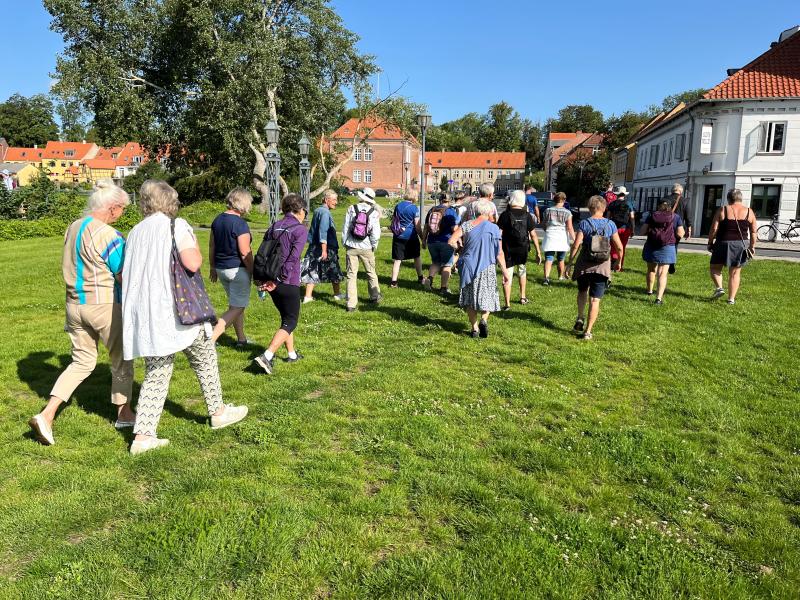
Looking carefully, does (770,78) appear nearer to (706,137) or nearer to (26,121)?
(706,137)

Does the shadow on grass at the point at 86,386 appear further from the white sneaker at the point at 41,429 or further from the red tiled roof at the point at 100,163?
the red tiled roof at the point at 100,163

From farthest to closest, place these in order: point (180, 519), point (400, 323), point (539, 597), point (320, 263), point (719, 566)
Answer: point (320, 263)
point (400, 323)
point (180, 519)
point (719, 566)
point (539, 597)

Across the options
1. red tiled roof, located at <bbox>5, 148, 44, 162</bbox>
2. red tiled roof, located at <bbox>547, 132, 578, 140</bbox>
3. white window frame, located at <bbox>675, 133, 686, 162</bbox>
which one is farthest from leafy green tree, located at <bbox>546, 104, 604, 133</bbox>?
red tiled roof, located at <bbox>5, 148, 44, 162</bbox>

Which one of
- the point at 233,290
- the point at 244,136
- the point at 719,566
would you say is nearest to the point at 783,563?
the point at 719,566

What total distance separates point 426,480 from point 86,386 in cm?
370

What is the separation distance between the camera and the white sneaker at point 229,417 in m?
4.39

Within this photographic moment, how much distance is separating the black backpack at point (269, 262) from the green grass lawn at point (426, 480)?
3.47 ft

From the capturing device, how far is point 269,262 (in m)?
5.50

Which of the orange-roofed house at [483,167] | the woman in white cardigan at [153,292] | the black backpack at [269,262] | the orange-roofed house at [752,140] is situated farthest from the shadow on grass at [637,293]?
the orange-roofed house at [483,167]

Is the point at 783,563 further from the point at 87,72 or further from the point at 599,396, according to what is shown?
the point at 87,72

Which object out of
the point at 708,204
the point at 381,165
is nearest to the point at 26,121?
the point at 381,165

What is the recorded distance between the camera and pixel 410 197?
1020cm

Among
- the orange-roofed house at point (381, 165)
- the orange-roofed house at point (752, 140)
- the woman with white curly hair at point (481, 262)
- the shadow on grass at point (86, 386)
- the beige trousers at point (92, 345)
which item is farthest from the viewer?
the orange-roofed house at point (381, 165)

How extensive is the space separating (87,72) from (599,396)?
3009 cm
